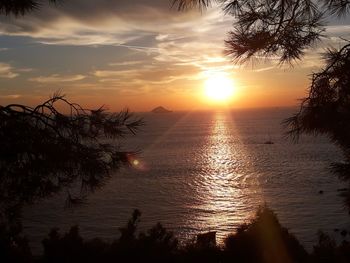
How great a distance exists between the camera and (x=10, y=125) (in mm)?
5285

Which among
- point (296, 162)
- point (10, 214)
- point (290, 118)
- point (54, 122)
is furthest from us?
point (296, 162)

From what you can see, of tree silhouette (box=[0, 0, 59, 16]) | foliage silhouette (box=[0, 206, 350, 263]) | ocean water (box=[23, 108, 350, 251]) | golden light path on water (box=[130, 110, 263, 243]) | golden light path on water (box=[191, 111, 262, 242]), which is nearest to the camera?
tree silhouette (box=[0, 0, 59, 16])

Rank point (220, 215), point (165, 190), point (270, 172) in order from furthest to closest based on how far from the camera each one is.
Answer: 1. point (270, 172)
2. point (165, 190)
3. point (220, 215)

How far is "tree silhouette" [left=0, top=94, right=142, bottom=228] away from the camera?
5332 millimetres

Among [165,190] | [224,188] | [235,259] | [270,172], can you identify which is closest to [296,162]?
[270,172]

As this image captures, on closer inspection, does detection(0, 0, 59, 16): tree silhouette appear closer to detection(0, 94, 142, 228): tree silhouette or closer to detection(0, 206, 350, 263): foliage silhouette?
detection(0, 94, 142, 228): tree silhouette

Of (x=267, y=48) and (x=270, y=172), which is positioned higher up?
(x=267, y=48)

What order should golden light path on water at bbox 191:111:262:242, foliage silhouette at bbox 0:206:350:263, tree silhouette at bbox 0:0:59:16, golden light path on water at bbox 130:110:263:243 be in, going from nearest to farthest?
tree silhouette at bbox 0:0:59:16 → foliage silhouette at bbox 0:206:350:263 → golden light path on water at bbox 130:110:263:243 → golden light path on water at bbox 191:111:262:242

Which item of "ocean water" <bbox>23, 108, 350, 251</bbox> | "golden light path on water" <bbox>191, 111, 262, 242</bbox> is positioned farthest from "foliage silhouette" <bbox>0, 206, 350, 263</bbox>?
"golden light path on water" <bbox>191, 111, 262, 242</bbox>

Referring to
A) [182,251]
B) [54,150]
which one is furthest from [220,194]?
[54,150]

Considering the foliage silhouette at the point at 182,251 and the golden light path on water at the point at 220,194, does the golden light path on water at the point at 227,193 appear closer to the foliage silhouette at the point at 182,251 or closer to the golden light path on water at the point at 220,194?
the golden light path on water at the point at 220,194

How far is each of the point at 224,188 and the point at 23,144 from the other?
44399mm

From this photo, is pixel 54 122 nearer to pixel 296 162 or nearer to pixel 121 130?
pixel 121 130

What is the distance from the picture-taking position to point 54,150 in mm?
5371
